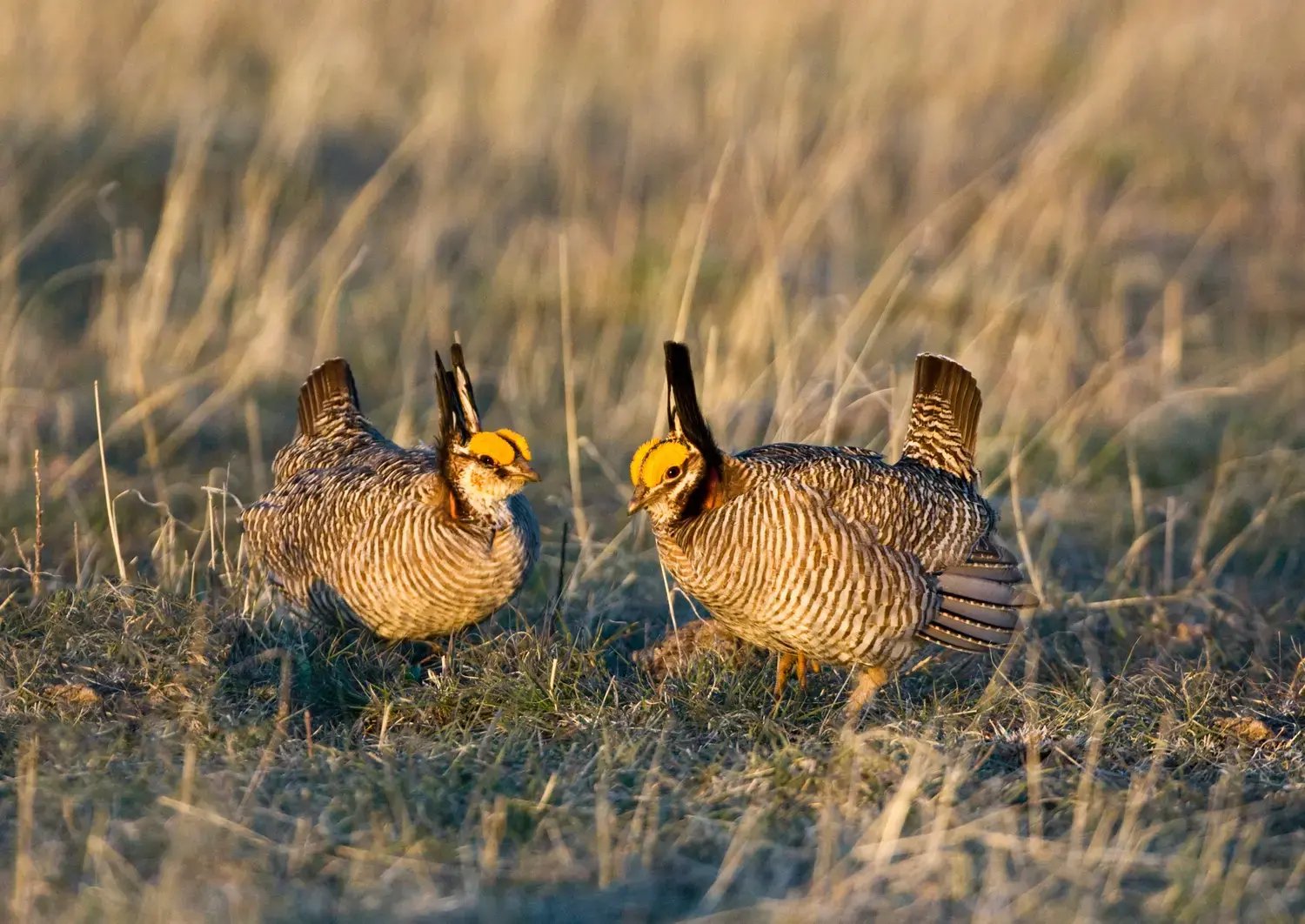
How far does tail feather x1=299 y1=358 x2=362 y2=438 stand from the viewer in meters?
5.50

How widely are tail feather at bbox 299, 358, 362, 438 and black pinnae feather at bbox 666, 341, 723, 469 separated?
53.2 inches

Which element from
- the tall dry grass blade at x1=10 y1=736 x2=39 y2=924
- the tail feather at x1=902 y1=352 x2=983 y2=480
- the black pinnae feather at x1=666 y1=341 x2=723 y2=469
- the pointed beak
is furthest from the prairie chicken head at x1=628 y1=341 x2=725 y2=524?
the tall dry grass blade at x1=10 y1=736 x2=39 y2=924

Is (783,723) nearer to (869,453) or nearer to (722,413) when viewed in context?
(869,453)

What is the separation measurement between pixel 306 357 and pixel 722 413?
7.79 feet

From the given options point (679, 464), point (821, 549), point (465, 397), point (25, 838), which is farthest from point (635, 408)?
point (25, 838)

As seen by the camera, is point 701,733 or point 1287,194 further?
point 1287,194

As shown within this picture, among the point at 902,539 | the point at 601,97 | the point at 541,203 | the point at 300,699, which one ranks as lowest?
the point at 300,699

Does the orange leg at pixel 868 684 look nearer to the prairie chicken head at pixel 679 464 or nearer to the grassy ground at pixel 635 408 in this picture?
the grassy ground at pixel 635 408

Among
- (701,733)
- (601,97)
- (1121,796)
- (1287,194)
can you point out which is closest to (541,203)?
(601,97)

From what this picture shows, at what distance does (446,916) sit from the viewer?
10.3 ft

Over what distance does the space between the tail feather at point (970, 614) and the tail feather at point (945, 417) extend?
48 cm

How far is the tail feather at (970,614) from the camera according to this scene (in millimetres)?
4652

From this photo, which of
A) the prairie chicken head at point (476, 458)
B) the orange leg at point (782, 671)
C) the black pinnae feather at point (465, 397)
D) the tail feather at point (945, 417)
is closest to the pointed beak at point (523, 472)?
the prairie chicken head at point (476, 458)

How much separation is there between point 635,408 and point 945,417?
2.55m
